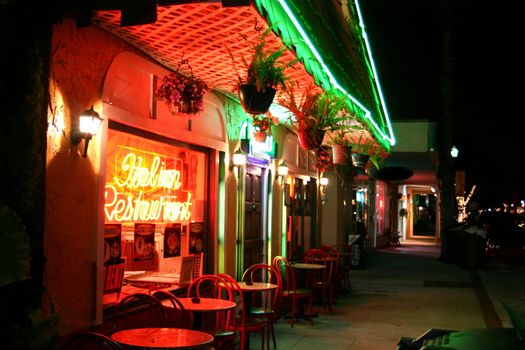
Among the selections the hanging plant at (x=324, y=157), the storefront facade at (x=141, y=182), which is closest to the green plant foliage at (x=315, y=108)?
the storefront facade at (x=141, y=182)

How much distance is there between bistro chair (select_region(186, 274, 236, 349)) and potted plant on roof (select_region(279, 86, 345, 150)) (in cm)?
248

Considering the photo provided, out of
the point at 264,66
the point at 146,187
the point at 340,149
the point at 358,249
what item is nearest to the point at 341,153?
the point at 340,149

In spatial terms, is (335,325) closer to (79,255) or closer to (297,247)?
(297,247)

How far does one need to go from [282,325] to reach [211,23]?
6.20m

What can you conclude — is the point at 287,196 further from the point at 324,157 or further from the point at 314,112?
the point at 314,112

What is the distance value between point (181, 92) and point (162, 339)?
264 centimetres

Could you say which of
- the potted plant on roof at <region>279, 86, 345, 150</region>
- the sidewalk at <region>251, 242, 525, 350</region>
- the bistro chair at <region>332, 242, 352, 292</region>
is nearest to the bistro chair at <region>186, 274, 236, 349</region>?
the sidewalk at <region>251, 242, 525, 350</region>

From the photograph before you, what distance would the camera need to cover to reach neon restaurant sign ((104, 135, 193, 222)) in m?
6.87

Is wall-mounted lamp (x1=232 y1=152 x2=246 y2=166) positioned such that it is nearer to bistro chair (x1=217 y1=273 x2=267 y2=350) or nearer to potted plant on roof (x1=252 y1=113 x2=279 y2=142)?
potted plant on roof (x1=252 y1=113 x2=279 y2=142)

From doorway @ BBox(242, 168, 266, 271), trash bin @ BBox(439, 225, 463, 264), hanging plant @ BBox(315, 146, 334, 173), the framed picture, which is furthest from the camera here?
trash bin @ BBox(439, 225, 463, 264)

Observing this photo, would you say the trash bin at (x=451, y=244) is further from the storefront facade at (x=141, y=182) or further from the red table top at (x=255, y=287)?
the red table top at (x=255, y=287)

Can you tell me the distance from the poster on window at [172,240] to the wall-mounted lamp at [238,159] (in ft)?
4.09

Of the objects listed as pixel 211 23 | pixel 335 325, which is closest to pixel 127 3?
pixel 211 23

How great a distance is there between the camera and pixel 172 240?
777 centimetres
